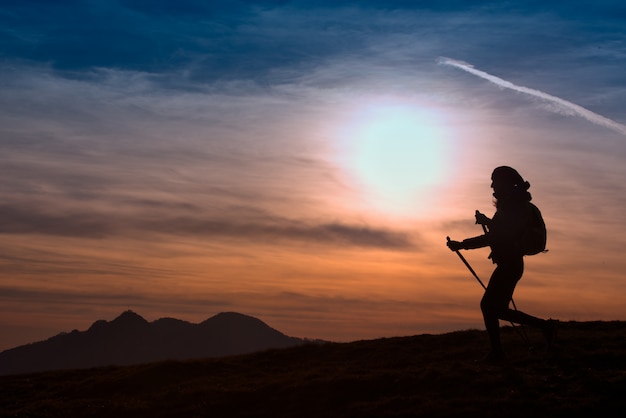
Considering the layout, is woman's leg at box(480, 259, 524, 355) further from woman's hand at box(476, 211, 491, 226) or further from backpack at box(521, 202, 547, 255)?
woman's hand at box(476, 211, 491, 226)

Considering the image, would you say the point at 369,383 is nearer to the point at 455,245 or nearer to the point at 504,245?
the point at 455,245

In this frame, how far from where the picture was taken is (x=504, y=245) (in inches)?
718

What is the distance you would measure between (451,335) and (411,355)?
9.07 ft

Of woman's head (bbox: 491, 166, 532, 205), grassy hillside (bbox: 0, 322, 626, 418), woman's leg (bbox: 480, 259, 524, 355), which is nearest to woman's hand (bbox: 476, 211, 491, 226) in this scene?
woman's head (bbox: 491, 166, 532, 205)

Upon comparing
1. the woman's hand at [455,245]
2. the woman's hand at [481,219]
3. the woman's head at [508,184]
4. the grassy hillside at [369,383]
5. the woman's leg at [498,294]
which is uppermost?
the woman's head at [508,184]

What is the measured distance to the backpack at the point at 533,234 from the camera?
1805 cm

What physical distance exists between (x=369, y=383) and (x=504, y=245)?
4.73 m

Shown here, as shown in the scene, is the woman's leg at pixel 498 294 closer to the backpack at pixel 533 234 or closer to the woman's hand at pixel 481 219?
the backpack at pixel 533 234

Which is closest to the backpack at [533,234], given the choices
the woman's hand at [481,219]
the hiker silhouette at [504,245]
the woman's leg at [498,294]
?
the hiker silhouette at [504,245]

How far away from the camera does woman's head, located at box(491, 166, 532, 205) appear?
18.3 metres

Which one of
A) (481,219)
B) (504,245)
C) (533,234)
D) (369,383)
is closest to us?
(533,234)

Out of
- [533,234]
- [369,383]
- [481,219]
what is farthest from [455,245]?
[369,383]

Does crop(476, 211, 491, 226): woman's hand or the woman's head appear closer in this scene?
the woman's head

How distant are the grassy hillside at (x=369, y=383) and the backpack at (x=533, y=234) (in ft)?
9.33
